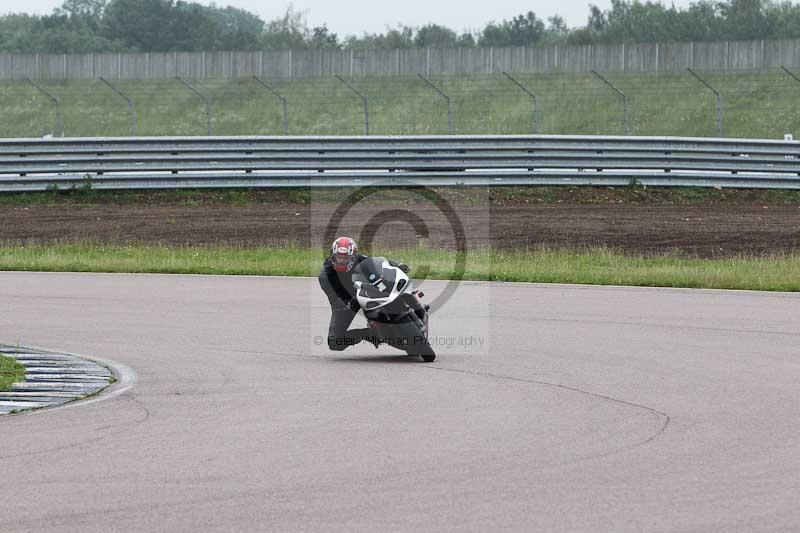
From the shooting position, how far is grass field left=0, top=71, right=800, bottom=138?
127 ft

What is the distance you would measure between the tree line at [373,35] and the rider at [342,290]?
60.6 meters

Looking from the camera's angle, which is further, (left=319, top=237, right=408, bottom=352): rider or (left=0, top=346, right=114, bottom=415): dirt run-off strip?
(left=319, top=237, right=408, bottom=352): rider

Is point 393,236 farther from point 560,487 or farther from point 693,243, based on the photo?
point 560,487

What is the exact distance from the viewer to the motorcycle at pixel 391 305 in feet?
39.6

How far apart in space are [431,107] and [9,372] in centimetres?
3064

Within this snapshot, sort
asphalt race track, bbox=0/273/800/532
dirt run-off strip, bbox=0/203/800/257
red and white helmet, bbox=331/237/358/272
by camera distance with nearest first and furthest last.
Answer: asphalt race track, bbox=0/273/800/532
red and white helmet, bbox=331/237/358/272
dirt run-off strip, bbox=0/203/800/257

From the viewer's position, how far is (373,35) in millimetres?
115125

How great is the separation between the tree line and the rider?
199ft

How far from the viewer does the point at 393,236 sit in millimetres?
24359

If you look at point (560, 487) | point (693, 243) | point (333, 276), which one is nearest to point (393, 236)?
point (693, 243)

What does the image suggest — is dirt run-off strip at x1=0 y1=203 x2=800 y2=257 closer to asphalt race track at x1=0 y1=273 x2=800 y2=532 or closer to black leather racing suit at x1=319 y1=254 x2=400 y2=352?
asphalt race track at x1=0 y1=273 x2=800 y2=532

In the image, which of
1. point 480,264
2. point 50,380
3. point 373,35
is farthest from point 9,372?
point 373,35

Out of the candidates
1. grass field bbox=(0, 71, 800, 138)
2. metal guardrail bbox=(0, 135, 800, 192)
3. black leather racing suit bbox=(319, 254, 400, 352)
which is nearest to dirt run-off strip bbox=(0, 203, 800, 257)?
metal guardrail bbox=(0, 135, 800, 192)

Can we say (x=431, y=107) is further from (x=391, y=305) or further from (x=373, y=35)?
(x=373, y=35)
